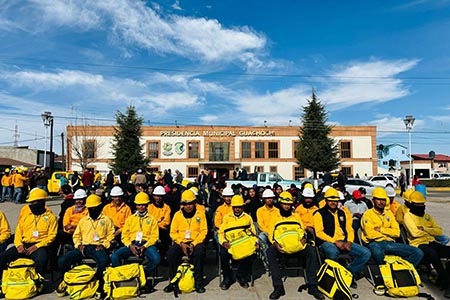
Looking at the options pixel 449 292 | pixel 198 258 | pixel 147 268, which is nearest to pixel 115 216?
pixel 147 268

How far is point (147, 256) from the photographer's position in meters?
5.23

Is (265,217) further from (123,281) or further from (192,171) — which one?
(192,171)

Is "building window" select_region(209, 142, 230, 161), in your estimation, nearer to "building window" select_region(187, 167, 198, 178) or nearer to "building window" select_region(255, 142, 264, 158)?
"building window" select_region(187, 167, 198, 178)

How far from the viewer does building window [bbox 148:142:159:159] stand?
43281mm

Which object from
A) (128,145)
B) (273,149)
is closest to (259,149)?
(273,149)

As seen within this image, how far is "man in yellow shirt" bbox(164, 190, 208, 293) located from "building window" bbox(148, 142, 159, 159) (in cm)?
3850

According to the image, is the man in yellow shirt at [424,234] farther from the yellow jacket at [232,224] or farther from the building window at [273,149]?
the building window at [273,149]

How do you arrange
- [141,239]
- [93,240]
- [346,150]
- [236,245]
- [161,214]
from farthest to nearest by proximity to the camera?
[346,150], [161,214], [141,239], [93,240], [236,245]

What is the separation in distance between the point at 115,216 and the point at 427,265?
5.54 meters

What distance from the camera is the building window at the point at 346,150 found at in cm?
4497

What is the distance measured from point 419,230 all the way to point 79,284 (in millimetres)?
5339

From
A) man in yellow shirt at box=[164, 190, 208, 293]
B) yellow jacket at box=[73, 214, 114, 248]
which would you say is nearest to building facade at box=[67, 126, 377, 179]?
man in yellow shirt at box=[164, 190, 208, 293]

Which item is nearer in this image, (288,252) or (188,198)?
(288,252)

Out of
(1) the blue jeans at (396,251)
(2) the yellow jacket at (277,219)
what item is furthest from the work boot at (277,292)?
(1) the blue jeans at (396,251)
